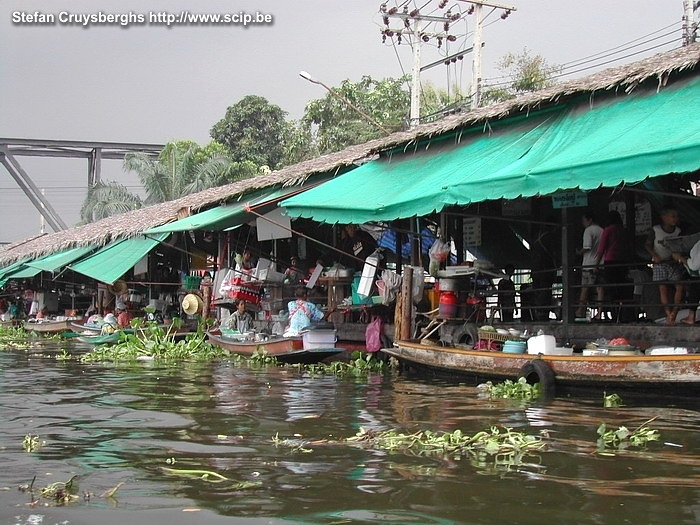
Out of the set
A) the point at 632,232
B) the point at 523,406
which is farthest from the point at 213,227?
the point at 523,406

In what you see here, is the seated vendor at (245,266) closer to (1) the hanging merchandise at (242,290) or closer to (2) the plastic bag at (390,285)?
(1) the hanging merchandise at (242,290)

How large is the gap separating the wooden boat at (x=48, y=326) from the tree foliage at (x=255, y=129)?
16111 mm

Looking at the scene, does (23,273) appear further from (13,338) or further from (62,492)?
(62,492)

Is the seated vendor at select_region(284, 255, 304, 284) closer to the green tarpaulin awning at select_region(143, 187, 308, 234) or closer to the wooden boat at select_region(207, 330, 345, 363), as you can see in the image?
the green tarpaulin awning at select_region(143, 187, 308, 234)

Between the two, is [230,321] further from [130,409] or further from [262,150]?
[262,150]

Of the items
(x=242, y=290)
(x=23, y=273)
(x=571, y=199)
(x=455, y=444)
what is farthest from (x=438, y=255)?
(x=23, y=273)

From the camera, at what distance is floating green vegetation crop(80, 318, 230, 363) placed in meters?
15.9

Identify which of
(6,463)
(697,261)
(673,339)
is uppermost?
(697,261)

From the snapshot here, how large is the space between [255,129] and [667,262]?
32.5 meters

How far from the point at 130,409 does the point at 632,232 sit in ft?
23.1

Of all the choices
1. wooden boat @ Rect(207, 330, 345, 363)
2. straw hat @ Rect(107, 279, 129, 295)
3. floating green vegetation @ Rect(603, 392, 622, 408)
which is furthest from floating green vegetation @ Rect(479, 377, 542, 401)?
straw hat @ Rect(107, 279, 129, 295)

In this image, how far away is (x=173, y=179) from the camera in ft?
114

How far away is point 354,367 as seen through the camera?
13133 millimetres

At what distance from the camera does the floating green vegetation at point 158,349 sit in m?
15.9
